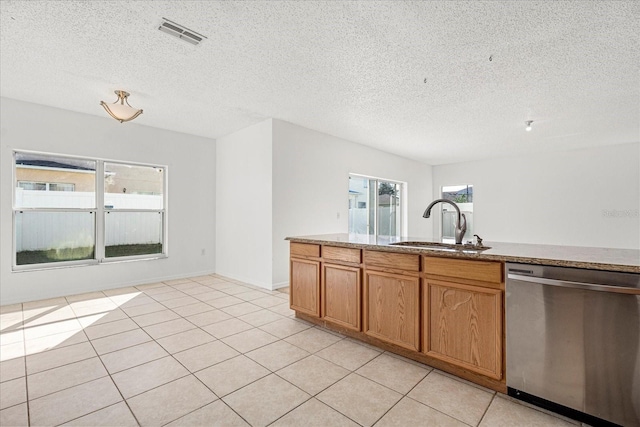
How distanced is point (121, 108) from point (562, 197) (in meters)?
8.25

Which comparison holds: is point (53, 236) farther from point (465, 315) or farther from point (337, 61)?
point (465, 315)

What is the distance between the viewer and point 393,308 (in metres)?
2.38

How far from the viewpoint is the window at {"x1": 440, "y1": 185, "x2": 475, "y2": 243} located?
25.9 feet

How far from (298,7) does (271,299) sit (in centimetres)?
327

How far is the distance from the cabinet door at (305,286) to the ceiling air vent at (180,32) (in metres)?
2.20

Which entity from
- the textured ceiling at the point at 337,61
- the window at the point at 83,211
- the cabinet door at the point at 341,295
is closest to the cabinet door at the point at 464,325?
the cabinet door at the point at 341,295

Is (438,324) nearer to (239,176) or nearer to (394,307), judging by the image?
(394,307)

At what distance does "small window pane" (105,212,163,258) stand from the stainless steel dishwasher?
202 inches

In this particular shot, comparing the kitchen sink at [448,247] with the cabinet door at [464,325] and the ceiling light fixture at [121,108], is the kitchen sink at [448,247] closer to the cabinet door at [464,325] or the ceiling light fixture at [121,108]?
the cabinet door at [464,325]

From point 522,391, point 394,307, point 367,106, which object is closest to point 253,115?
point 367,106

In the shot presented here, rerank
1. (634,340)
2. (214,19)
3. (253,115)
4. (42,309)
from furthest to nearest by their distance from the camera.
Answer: (253,115) → (42,309) → (214,19) → (634,340)

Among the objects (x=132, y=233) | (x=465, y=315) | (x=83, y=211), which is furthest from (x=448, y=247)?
(x=83, y=211)

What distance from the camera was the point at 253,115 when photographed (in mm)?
4426

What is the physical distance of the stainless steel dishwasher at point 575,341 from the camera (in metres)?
1.49
